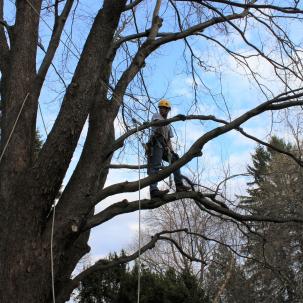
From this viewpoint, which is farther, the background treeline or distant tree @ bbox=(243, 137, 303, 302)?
distant tree @ bbox=(243, 137, 303, 302)

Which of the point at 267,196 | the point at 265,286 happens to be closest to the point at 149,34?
the point at 267,196

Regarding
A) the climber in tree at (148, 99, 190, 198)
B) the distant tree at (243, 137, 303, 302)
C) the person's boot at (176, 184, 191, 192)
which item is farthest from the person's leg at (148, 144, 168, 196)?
the distant tree at (243, 137, 303, 302)

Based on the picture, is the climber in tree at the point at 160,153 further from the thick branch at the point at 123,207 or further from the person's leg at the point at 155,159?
the thick branch at the point at 123,207

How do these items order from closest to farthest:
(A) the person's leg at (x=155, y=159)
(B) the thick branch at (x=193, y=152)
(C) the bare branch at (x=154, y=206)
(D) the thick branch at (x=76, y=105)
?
(D) the thick branch at (x=76, y=105) < (B) the thick branch at (x=193, y=152) < (C) the bare branch at (x=154, y=206) < (A) the person's leg at (x=155, y=159)

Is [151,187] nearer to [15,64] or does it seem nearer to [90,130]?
[90,130]

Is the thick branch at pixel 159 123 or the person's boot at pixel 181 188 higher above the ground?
the thick branch at pixel 159 123

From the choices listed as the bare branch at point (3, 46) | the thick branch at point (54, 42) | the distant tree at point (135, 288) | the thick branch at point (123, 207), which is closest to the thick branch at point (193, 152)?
the thick branch at point (123, 207)

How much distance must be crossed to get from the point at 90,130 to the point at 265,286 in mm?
15757

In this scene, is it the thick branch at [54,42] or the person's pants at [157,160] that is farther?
the person's pants at [157,160]

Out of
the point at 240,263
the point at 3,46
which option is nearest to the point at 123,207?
the point at 3,46

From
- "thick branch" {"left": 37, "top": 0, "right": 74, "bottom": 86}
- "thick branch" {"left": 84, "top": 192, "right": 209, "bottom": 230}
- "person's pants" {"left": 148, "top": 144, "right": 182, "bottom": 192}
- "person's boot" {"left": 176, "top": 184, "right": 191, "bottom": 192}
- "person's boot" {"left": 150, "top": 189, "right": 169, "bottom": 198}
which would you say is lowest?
"thick branch" {"left": 84, "top": 192, "right": 209, "bottom": 230}

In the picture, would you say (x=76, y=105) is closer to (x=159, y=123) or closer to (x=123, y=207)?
(x=159, y=123)

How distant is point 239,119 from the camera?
5.23 meters

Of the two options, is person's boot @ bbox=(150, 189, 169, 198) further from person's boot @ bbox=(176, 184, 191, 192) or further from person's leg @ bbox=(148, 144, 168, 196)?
person's boot @ bbox=(176, 184, 191, 192)
